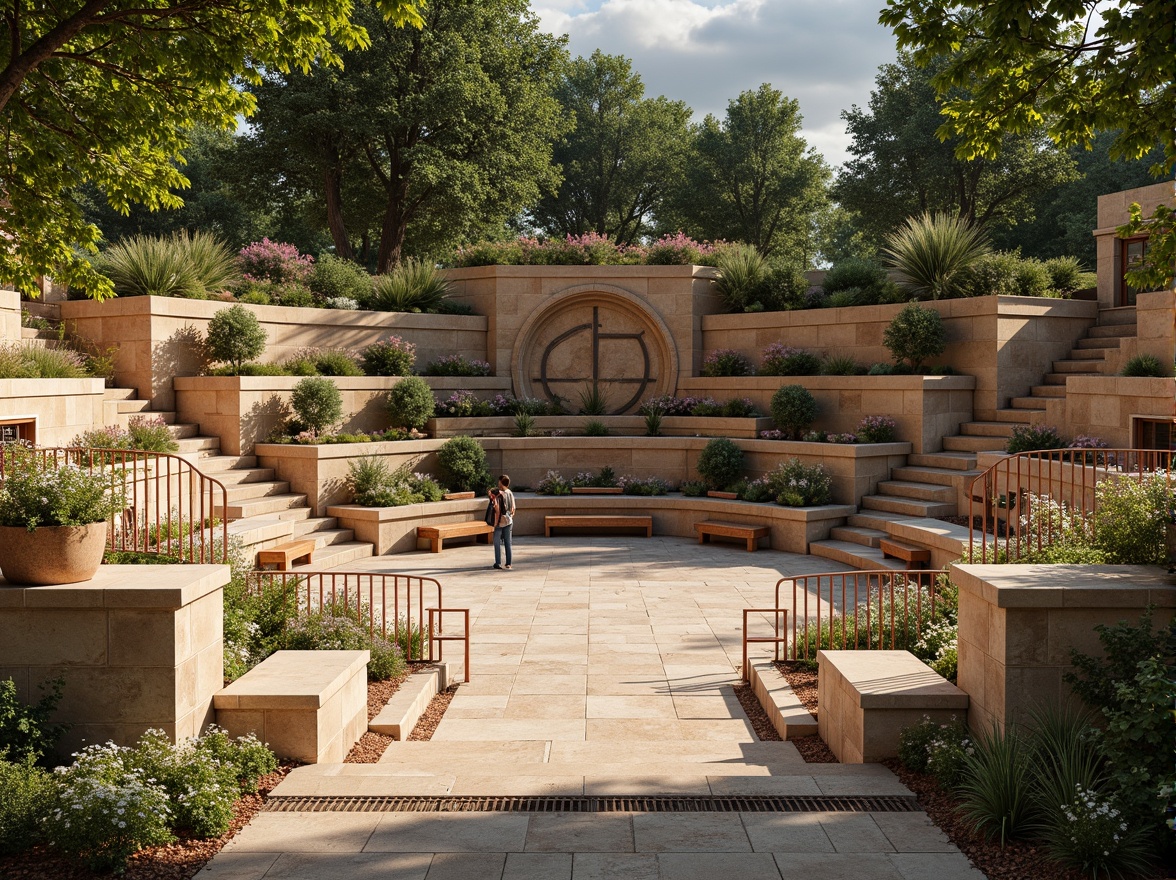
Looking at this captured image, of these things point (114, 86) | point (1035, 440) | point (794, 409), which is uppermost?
point (114, 86)

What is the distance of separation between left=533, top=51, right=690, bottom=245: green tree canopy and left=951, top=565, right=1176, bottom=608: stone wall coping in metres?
34.7

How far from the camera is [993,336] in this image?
55.2ft

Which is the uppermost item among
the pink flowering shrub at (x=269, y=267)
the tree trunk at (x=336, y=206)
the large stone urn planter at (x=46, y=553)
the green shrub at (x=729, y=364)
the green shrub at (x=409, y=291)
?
the tree trunk at (x=336, y=206)

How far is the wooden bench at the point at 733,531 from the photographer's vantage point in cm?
1555

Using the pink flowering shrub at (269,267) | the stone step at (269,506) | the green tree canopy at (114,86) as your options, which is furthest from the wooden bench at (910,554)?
the pink flowering shrub at (269,267)

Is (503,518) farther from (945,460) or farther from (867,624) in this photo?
(945,460)

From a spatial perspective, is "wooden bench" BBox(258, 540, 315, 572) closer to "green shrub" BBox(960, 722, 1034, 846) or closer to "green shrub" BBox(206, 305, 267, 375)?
"green shrub" BBox(206, 305, 267, 375)

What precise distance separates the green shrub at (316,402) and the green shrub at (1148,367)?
42.8 ft

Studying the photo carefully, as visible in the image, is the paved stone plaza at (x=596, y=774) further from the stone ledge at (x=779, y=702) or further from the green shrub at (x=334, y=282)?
the green shrub at (x=334, y=282)

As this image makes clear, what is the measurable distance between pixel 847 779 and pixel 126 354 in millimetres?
14432

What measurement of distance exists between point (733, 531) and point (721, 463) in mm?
1818

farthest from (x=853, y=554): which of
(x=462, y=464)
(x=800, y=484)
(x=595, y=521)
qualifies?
(x=462, y=464)

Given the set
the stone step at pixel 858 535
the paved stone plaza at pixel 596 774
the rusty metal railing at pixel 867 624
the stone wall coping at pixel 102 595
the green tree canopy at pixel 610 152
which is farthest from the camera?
the green tree canopy at pixel 610 152

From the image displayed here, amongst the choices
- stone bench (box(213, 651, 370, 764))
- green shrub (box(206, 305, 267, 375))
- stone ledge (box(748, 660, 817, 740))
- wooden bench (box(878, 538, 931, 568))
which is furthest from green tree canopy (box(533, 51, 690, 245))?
stone bench (box(213, 651, 370, 764))
